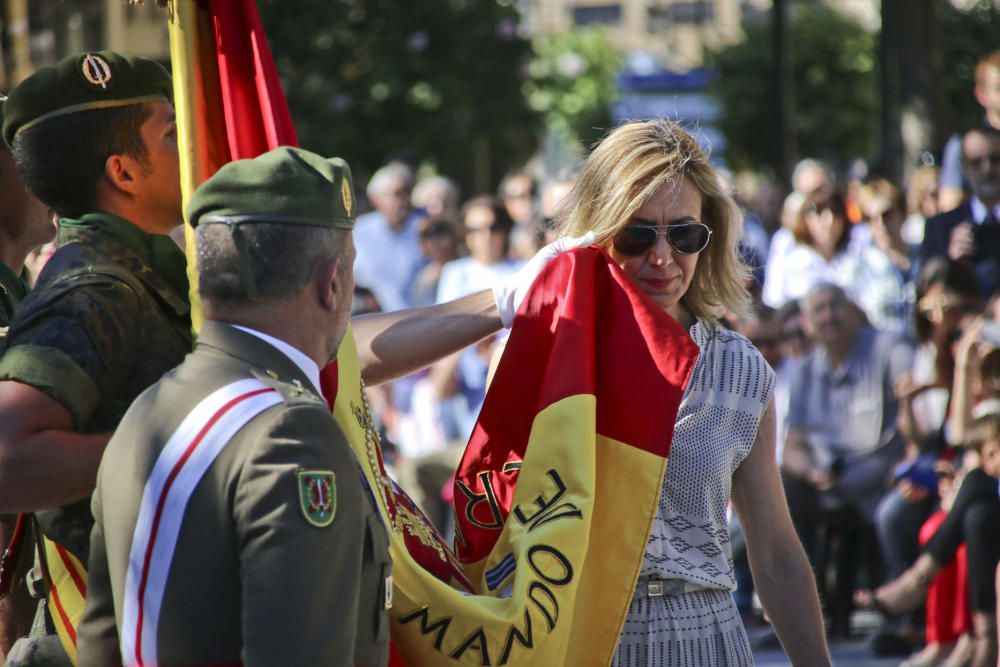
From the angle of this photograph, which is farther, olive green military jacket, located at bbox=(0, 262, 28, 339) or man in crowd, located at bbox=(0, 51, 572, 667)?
olive green military jacket, located at bbox=(0, 262, 28, 339)

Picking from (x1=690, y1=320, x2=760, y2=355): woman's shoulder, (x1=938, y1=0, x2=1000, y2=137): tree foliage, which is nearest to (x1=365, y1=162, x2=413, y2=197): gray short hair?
(x1=690, y1=320, x2=760, y2=355): woman's shoulder

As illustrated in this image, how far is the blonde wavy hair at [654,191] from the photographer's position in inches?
135

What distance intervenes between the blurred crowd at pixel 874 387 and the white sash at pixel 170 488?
149 inches

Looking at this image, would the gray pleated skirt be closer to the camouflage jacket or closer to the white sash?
the camouflage jacket

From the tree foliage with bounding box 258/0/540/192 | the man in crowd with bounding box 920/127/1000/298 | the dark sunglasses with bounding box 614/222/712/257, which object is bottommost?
the man in crowd with bounding box 920/127/1000/298

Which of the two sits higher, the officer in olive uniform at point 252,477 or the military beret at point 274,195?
the military beret at point 274,195

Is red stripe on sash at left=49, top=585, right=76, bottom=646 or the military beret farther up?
the military beret

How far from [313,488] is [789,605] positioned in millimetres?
1638

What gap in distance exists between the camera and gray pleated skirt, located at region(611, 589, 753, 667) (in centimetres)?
318

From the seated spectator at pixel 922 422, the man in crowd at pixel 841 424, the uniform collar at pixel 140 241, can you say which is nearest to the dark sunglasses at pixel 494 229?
the man in crowd at pixel 841 424

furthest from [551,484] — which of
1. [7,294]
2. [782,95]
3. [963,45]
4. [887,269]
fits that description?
[963,45]

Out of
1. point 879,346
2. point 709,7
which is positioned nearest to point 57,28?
point 879,346

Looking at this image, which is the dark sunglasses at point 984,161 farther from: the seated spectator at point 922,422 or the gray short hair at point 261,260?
the gray short hair at point 261,260

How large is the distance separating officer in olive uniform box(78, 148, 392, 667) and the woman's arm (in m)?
1.32
